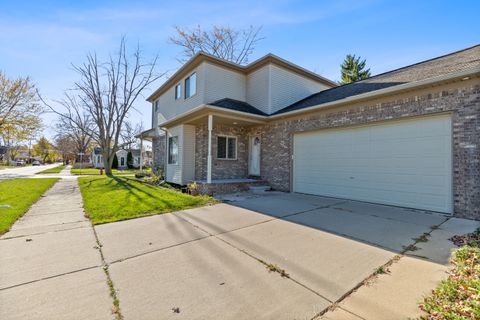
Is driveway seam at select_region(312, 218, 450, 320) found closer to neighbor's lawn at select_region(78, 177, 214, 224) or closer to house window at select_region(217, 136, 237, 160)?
neighbor's lawn at select_region(78, 177, 214, 224)

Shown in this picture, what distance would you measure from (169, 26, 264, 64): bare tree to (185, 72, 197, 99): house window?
33.3 feet

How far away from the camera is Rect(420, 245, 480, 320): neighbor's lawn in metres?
2.01

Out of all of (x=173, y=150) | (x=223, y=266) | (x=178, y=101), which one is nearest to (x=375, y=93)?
(x=223, y=266)

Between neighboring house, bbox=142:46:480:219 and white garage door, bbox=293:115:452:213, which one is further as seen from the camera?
white garage door, bbox=293:115:452:213

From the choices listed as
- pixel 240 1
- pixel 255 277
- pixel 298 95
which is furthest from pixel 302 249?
pixel 298 95

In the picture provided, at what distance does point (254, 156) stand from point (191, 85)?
4.90m

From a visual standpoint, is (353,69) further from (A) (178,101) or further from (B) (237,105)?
(A) (178,101)

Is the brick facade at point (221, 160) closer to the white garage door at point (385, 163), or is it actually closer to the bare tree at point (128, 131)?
the white garage door at point (385, 163)

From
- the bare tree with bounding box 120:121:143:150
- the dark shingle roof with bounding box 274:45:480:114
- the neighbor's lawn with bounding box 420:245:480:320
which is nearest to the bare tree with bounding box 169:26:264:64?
the dark shingle roof with bounding box 274:45:480:114

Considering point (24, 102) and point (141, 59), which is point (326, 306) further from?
point (24, 102)

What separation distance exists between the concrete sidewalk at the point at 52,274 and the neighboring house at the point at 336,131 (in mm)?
5129

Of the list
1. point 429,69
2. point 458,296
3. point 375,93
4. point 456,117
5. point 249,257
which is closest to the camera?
point 458,296

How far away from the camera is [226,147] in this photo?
1098 cm

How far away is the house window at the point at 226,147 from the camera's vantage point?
1078cm
